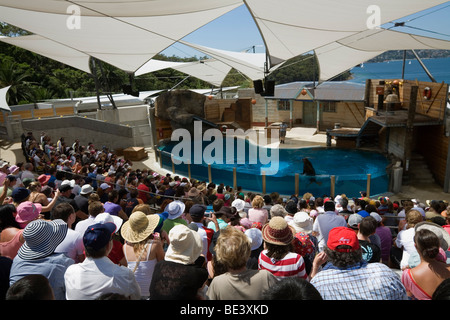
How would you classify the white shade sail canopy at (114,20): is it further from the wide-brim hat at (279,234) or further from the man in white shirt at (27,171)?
the wide-brim hat at (279,234)

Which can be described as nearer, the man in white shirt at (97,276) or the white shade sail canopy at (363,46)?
the man in white shirt at (97,276)

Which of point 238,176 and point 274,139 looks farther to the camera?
point 274,139

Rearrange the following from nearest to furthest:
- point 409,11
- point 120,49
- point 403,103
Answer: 1. point 409,11
2. point 120,49
3. point 403,103

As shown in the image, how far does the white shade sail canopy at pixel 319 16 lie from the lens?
6.82 metres

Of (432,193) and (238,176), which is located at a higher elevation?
(238,176)

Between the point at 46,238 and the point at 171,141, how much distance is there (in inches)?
742

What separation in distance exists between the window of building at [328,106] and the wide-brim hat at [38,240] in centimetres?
2126

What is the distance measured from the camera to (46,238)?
2.63m

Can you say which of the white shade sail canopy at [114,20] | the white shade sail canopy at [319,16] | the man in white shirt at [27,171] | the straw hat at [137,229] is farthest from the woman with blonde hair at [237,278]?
the white shade sail canopy at [114,20]

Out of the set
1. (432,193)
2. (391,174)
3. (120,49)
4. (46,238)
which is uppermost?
(120,49)
